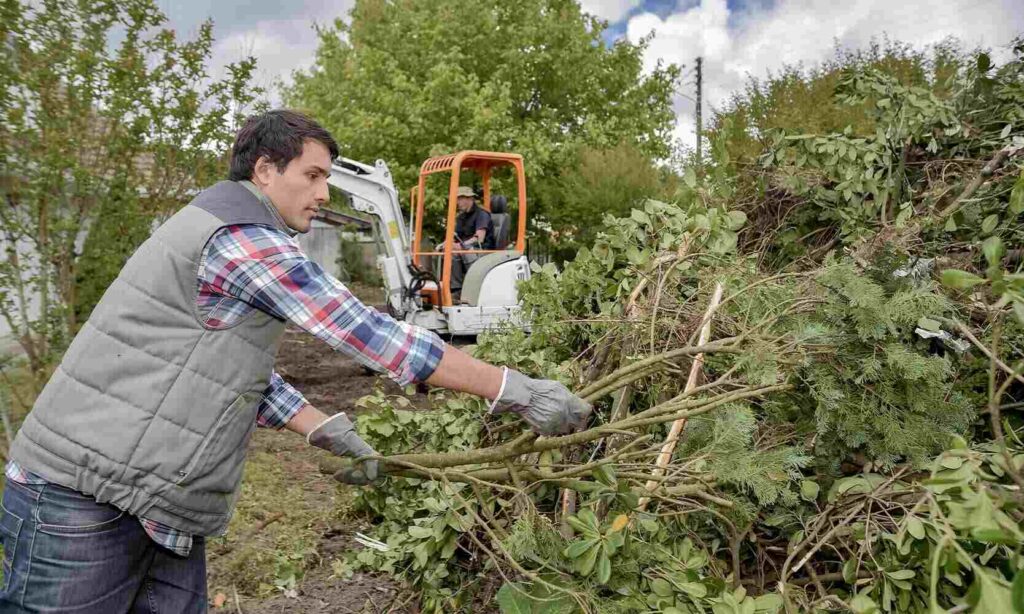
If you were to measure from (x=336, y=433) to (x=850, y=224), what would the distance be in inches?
107

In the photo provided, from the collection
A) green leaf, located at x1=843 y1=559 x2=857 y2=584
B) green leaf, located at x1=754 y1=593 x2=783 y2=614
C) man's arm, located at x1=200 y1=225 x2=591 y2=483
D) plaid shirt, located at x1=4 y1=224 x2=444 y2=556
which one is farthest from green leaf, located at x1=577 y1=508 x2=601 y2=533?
green leaf, located at x1=843 y1=559 x2=857 y2=584

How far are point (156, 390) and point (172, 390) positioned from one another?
0.04m

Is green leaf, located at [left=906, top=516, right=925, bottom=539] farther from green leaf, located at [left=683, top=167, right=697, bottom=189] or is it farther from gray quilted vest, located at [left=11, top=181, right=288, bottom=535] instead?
green leaf, located at [left=683, top=167, right=697, bottom=189]

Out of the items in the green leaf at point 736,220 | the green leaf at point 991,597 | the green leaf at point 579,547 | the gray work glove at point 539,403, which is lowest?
the green leaf at point 579,547

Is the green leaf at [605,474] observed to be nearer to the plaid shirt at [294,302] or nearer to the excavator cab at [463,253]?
the plaid shirt at [294,302]

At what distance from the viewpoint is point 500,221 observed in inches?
395

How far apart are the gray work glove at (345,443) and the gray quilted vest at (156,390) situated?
39cm

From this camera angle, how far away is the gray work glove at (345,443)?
227cm

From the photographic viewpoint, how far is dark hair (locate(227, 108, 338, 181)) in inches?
83.4

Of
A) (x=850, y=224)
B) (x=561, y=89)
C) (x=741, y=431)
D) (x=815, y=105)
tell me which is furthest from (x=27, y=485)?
(x=561, y=89)

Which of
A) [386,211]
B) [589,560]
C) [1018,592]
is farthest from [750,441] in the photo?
[386,211]

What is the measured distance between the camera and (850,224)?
3.82 metres

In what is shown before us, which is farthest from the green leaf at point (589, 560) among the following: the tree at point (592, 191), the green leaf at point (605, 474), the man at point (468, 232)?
the tree at point (592, 191)

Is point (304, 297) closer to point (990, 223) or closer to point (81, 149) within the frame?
point (990, 223)
